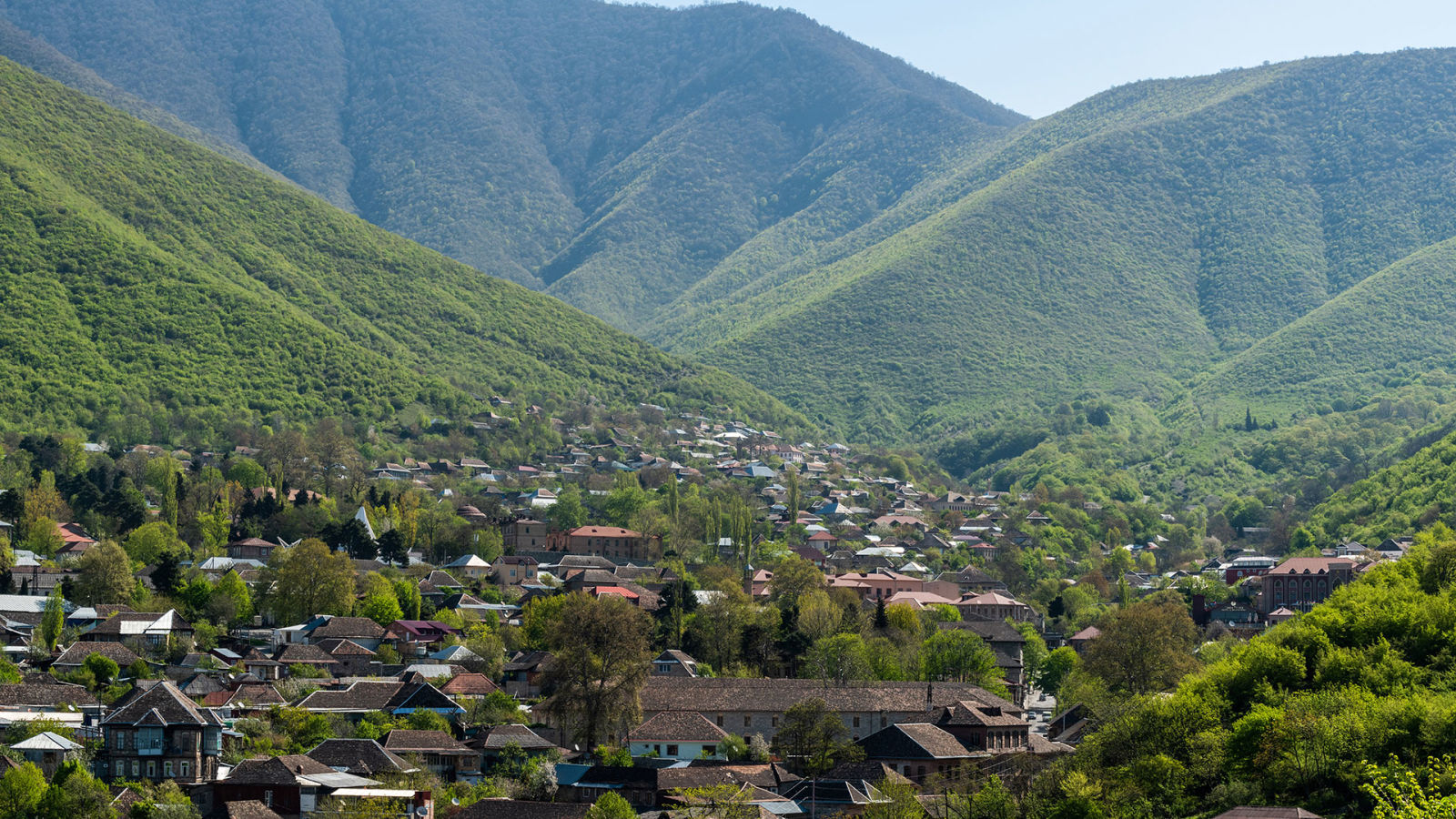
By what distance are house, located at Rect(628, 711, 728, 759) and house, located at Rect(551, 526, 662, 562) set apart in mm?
51195

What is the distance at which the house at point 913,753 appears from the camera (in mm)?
79312

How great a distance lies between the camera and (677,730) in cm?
8250

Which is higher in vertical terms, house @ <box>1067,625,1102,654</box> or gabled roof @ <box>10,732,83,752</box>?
gabled roof @ <box>10,732,83,752</box>

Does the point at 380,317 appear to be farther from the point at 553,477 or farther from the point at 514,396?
the point at 553,477

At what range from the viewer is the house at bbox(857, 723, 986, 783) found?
260 ft

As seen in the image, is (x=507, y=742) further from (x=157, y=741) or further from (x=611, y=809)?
(x=157, y=741)

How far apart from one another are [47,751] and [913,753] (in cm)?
3366

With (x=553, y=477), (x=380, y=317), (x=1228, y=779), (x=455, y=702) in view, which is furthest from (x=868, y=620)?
(x=380, y=317)

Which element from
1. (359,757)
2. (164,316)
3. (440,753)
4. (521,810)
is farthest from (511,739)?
(164,316)

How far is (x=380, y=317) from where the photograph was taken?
639 ft

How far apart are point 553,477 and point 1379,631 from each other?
321 feet

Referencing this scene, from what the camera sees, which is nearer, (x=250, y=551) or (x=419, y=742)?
(x=419, y=742)

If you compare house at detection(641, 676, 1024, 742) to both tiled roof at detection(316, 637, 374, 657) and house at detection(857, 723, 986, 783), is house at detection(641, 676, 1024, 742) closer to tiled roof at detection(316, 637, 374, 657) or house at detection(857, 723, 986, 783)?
house at detection(857, 723, 986, 783)

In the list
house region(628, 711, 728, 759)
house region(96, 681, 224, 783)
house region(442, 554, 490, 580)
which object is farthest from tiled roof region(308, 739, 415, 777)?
house region(442, 554, 490, 580)
